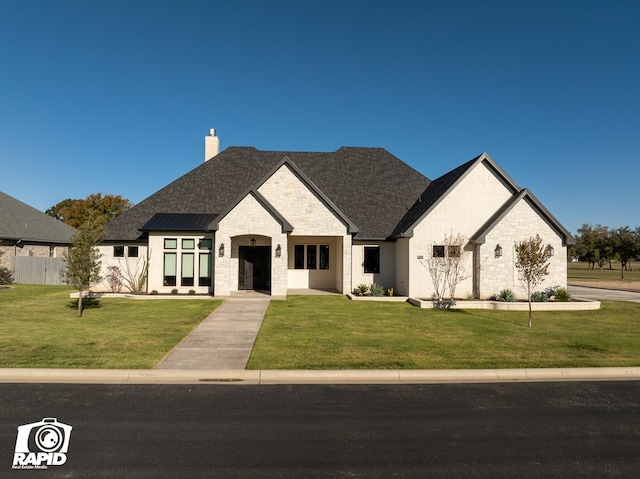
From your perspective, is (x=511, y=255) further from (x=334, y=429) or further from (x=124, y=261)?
(x=124, y=261)

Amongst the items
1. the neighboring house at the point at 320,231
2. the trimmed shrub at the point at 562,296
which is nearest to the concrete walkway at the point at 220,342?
the neighboring house at the point at 320,231

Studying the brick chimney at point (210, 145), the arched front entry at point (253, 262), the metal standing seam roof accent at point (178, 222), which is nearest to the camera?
the metal standing seam roof accent at point (178, 222)

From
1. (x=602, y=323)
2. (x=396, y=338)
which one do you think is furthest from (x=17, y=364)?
(x=602, y=323)

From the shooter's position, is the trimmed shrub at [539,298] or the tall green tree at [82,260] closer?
the tall green tree at [82,260]

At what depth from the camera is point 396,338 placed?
11062mm

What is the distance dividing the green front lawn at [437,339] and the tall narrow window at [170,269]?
7.72 meters

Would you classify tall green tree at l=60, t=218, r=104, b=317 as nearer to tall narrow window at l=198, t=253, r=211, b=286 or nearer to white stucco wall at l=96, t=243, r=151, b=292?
tall narrow window at l=198, t=253, r=211, b=286

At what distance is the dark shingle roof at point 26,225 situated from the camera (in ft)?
99.4

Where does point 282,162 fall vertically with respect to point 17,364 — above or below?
above

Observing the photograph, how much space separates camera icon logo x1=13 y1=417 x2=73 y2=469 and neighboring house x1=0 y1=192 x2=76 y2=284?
28.7 meters

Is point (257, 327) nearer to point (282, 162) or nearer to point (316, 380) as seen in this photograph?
point (316, 380)

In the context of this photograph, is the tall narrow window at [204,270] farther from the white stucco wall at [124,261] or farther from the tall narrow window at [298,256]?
the tall narrow window at [298,256]

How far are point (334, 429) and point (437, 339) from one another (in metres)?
6.33

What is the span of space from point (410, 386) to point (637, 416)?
12.3ft
